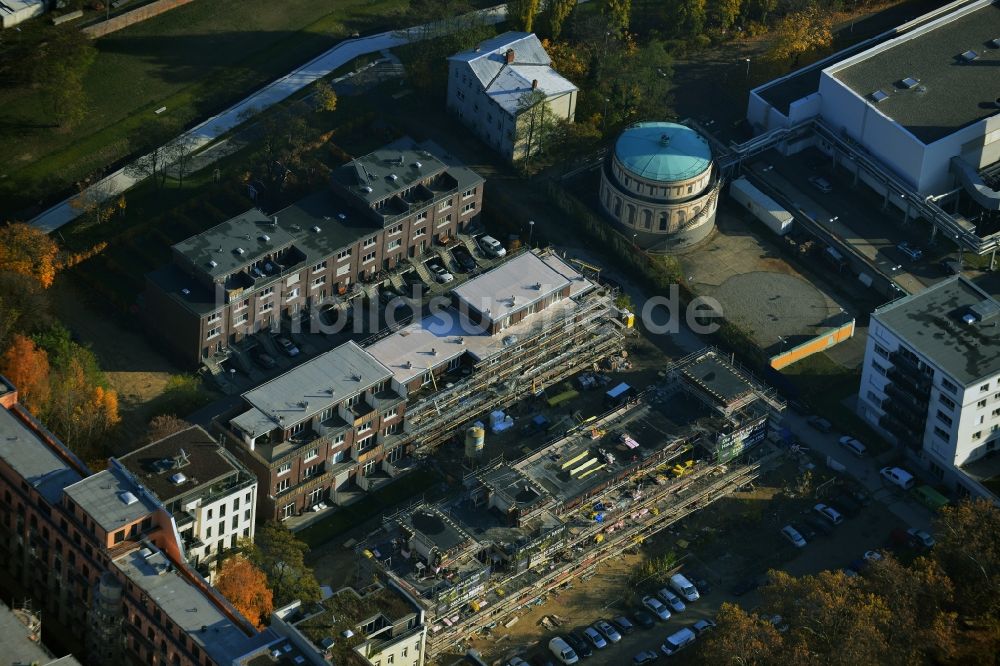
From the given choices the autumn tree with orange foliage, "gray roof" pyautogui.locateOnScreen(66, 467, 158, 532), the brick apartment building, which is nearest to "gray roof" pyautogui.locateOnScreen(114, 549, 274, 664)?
the brick apartment building

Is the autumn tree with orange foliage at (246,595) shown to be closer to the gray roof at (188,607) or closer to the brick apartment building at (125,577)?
the brick apartment building at (125,577)

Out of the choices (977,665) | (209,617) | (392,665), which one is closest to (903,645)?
(977,665)

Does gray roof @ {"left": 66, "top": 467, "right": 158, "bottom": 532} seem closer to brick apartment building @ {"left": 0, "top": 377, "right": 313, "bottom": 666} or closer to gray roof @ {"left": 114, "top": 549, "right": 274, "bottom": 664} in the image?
brick apartment building @ {"left": 0, "top": 377, "right": 313, "bottom": 666}

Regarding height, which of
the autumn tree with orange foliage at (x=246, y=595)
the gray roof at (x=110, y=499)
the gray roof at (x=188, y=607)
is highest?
the gray roof at (x=110, y=499)

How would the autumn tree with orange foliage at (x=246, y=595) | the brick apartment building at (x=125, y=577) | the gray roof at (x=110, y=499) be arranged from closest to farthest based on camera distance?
the brick apartment building at (x=125, y=577) → the gray roof at (x=110, y=499) → the autumn tree with orange foliage at (x=246, y=595)

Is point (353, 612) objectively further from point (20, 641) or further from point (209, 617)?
point (20, 641)

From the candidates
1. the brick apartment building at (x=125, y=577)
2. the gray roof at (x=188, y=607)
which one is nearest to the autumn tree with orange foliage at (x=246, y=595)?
the brick apartment building at (x=125, y=577)
